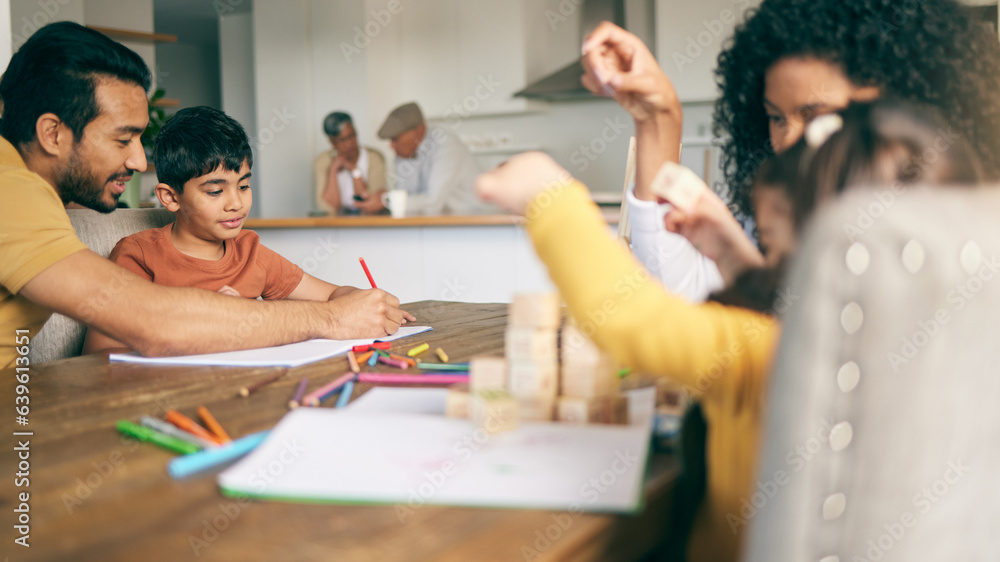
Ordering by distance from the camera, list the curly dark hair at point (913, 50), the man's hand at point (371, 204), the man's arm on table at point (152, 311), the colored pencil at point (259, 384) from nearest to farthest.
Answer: the colored pencil at point (259, 384) < the curly dark hair at point (913, 50) < the man's arm on table at point (152, 311) < the man's hand at point (371, 204)

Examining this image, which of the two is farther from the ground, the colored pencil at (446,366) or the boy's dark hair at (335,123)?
the boy's dark hair at (335,123)

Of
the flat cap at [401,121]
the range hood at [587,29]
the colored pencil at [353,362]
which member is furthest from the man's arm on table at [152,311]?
the range hood at [587,29]

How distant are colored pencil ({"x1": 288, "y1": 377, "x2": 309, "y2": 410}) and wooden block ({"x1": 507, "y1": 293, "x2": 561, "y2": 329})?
25 centimetres

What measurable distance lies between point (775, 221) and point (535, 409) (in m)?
0.25

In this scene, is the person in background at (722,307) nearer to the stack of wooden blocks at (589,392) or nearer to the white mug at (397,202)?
the stack of wooden blocks at (589,392)

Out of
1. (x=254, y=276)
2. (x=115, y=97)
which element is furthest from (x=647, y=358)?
(x=254, y=276)

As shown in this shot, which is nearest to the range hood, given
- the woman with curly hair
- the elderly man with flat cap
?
the elderly man with flat cap

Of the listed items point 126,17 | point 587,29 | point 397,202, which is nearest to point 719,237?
point 397,202

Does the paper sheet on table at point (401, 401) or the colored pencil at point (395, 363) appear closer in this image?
the paper sheet on table at point (401, 401)

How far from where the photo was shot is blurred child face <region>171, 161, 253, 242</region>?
1.61 m

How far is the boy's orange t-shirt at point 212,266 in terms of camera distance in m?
1.51

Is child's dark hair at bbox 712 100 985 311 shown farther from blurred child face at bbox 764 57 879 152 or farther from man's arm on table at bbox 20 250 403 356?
man's arm on table at bbox 20 250 403 356

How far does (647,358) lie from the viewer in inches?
19.9

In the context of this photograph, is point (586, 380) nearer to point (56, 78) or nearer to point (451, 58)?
point (56, 78)
